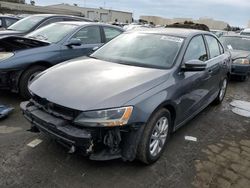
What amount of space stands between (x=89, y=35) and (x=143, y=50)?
2772 mm

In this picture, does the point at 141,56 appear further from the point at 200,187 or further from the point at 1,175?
the point at 1,175

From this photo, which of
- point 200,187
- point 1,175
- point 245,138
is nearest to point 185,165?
point 200,187

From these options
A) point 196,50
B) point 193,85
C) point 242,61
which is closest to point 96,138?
point 193,85

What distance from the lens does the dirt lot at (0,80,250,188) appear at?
2863mm

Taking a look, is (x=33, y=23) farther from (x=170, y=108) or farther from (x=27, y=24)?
(x=170, y=108)

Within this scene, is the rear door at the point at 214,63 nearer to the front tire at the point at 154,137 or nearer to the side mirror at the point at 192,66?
the side mirror at the point at 192,66

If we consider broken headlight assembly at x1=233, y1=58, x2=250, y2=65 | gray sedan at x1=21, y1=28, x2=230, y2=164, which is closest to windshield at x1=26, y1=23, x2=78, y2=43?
gray sedan at x1=21, y1=28, x2=230, y2=164

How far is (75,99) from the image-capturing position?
2.75 meters

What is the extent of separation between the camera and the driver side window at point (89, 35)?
601 centimetres

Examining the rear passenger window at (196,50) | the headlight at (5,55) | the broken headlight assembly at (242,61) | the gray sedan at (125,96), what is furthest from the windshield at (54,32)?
the broken headlight assembly at (242,61)

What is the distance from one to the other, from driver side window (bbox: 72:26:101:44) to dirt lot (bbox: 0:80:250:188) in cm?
257

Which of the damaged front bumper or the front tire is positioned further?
the front tire

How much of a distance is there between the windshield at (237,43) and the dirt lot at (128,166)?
5.92 meters

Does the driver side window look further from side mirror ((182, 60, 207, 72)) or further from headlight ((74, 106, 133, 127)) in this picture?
headlight ((74, 106, 133, 127))
